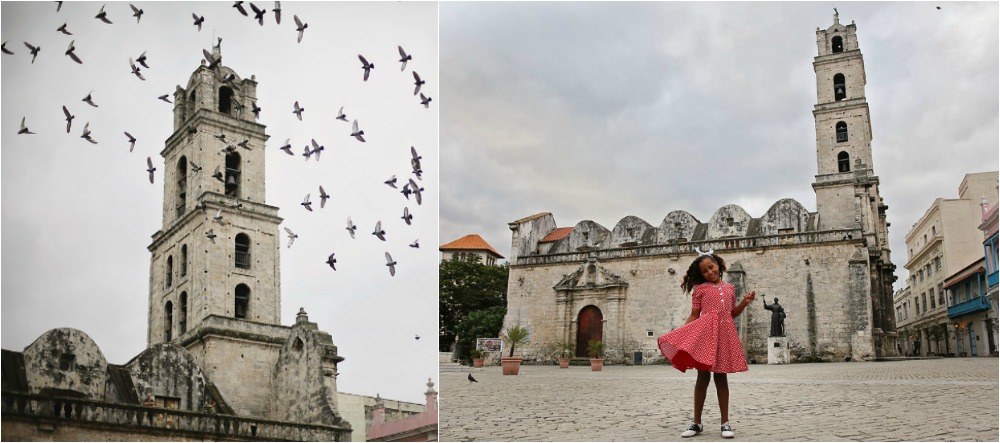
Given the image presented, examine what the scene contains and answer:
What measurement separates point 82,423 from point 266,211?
10.5 metres

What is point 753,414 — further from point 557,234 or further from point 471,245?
point 471,245

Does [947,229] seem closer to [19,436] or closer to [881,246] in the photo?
[881,246]

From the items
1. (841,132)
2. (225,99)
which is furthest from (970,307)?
(225,99)

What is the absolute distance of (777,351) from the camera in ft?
70.4

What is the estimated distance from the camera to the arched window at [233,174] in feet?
61.6

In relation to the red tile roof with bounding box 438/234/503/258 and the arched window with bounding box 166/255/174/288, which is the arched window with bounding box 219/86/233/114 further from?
the red tile roof with bounding box 438/234/503/258

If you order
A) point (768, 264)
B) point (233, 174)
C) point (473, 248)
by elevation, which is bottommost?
point (768, 264)

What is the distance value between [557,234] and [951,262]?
17.0 m

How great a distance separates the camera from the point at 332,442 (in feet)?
45.1

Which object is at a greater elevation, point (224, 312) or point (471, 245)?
point (471, 245)

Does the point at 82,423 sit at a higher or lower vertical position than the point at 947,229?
lower

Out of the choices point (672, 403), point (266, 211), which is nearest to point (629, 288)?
point (266, 211)

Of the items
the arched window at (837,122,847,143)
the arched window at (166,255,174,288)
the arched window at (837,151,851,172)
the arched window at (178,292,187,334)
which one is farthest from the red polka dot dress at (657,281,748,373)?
the arched window at (837,122,847,143)

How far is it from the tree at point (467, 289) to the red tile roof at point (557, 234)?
6.78 metres
